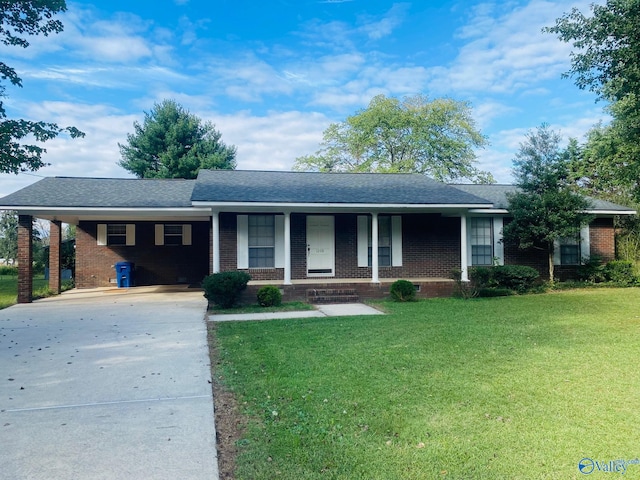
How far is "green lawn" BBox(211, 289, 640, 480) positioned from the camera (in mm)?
2957

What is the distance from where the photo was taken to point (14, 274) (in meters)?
24.7

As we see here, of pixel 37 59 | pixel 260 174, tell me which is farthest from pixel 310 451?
pixel 37 59

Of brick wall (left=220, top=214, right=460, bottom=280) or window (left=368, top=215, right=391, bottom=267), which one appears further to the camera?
window (left=368, top=215, right=391, bottom=267)

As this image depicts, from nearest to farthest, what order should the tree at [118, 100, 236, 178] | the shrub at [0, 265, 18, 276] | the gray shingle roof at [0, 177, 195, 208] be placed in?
the gray shingle roof at [0, 177, 195, 208] → the shrub at [0, 265, 18, 276] → the tree at [118, 100, 236, 178]

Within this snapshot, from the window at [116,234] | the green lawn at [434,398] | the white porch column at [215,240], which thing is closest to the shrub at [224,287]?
the white porch column at [215,240]

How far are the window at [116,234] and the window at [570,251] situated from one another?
1579 centimetres

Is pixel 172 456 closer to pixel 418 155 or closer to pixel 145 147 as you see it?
pixel 145 147

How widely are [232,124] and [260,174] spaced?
51.8 feet

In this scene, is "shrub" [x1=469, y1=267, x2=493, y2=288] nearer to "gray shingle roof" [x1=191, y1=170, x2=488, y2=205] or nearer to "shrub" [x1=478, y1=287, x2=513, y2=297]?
"shrub" [x1=478, y1=287, x2=513, y2=297]

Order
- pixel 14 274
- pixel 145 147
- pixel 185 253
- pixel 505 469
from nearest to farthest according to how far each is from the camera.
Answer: pixel 505 469
pixel 185 253
pixel 14 274
pixel 145 147

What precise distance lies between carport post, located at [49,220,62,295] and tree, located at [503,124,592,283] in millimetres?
15128

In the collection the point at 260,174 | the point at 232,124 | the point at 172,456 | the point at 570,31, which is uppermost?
the point at 232,124

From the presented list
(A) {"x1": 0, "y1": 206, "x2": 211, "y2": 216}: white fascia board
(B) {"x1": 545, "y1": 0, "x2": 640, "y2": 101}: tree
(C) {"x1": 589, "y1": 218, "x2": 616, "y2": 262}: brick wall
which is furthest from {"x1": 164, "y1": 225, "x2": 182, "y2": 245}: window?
(C) {"x1": 589, "y1": 218, "x2": 616, "y2": 262}: brick wall

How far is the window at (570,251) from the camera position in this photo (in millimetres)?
15078
